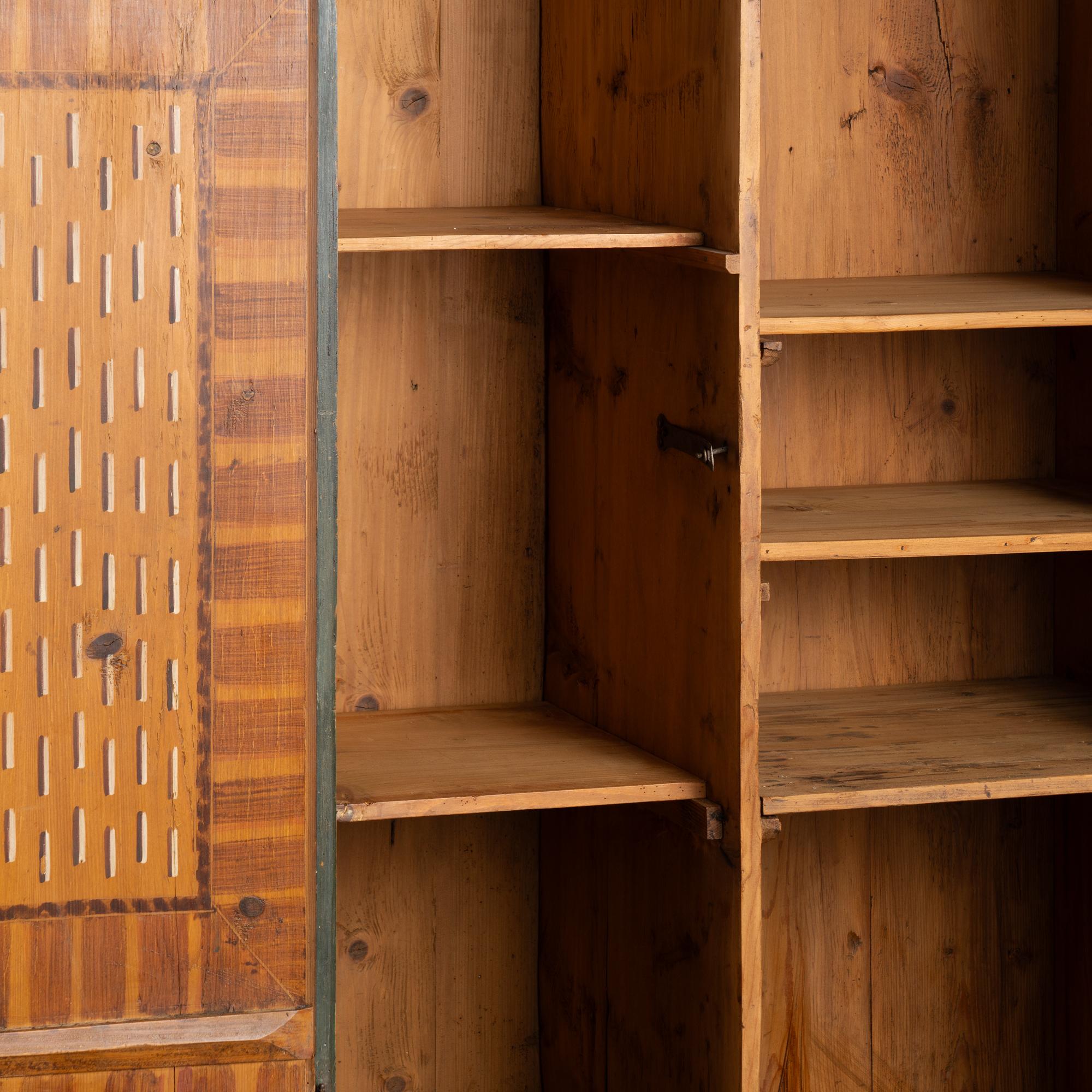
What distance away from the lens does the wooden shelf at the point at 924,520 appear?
2070 millimetres

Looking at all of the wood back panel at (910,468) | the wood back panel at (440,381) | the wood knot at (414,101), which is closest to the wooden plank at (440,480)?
the wood back panel at (440,381)

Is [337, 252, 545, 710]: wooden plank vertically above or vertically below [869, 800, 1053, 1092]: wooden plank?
above

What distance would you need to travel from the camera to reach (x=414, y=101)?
2395 mm

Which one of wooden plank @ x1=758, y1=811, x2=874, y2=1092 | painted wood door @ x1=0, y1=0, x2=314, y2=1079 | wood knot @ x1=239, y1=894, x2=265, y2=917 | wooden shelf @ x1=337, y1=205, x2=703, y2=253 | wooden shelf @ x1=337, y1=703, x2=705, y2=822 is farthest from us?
wooden plank @ x1=758, y1=811, x2=874, y2=1092

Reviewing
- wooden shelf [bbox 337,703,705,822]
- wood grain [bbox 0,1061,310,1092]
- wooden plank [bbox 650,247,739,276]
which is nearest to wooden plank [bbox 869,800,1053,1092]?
wooden shelf [bbox 337,703,705,822]

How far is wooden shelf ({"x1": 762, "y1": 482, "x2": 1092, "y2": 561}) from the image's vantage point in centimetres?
207

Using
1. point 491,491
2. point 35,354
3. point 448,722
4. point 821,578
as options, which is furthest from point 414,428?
point 35,354

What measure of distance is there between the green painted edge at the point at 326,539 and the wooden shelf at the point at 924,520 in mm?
594

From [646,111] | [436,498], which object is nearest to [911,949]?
[436,498]

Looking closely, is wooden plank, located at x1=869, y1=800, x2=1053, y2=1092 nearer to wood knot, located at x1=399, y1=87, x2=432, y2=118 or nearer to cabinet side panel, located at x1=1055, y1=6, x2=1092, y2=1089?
cabinet side panel, located at x1=1055, y1=6, x2=1092, y2=1089

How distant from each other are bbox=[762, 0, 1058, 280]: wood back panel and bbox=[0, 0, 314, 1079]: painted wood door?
101cm

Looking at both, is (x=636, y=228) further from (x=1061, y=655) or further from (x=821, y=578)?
(x=1061, y=655)

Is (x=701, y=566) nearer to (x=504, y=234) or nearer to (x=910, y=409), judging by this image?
(x=504, y=234)

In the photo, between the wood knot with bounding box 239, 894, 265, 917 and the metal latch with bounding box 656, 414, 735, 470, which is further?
the metal latch with bounding box 656, 414, 735, 470
